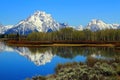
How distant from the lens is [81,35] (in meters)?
171

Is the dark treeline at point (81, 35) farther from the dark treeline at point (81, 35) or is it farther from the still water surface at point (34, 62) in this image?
the still water surface at point (34, 62)

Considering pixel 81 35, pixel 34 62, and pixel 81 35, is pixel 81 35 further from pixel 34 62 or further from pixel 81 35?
pixel 34 62

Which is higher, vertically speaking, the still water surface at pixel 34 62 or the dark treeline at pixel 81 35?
the dark treeline at pixel 81 35

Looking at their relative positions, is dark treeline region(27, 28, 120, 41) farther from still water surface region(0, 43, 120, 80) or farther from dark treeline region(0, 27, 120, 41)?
still water surface region(0, 43, 120, 80)

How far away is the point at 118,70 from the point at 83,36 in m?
151

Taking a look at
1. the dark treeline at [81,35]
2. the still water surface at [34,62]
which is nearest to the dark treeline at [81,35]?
the dark treeline at [81,35]

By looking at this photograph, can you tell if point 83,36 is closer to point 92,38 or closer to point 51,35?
point 92,38

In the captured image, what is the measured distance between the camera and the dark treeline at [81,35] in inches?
6417

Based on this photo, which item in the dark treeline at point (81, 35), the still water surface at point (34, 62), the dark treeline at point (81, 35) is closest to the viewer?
the still water surface at point (34, 62)

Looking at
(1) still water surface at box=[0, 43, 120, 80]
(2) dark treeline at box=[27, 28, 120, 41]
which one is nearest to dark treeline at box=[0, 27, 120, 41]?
(2) dark treeline at box=[27, 28, 120, 41]

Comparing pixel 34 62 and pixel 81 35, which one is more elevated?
pixel 81 35

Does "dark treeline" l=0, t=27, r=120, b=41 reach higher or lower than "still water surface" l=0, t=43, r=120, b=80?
higher

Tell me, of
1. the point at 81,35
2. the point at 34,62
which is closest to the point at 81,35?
the point at 81,35

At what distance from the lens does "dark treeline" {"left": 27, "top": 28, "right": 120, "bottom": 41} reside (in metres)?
163
